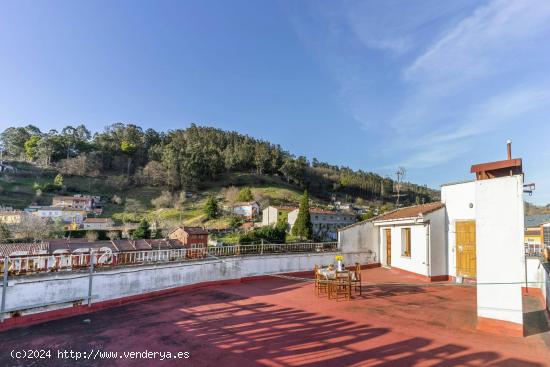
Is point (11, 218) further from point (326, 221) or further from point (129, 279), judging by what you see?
point (326, 221)

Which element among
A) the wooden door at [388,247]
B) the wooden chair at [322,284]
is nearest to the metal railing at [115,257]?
the wooden chair at [322,284]

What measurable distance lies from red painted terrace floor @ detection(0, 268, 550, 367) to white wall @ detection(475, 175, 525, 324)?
0.53 m

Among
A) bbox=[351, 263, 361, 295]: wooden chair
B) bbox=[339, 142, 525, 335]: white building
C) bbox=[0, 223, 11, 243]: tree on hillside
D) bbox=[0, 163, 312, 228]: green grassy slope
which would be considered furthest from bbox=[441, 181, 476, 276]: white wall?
bbox=[0, 163, 312, 228]: green grassy slope

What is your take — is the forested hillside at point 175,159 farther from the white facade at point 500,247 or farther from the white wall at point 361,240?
the white facade at point 500,247

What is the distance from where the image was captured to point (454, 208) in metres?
11.0

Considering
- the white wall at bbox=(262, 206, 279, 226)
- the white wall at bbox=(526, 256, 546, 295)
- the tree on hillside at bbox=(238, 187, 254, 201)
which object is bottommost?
the white wall at bbox=(526, 256, 546, 295)

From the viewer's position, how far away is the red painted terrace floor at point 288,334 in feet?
14.8

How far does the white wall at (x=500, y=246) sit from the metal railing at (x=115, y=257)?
296 inches

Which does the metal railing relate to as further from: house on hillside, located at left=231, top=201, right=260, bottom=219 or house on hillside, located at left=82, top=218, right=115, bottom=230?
house on hillside, located at left=231, top=201, right=260, bottom=219

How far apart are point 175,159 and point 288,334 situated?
233ft

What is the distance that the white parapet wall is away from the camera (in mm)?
6016

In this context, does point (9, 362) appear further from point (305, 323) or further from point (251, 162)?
point (251, 162)

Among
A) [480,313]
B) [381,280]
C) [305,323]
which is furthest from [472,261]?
[305,323]

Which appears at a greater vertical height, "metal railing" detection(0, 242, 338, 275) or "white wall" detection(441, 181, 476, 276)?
"white wall" detection(441, 181, 476, 276)
